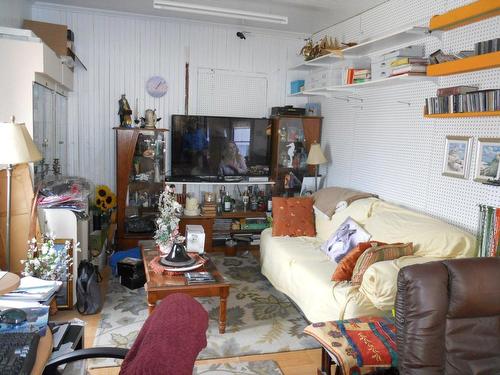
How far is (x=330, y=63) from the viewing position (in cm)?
480

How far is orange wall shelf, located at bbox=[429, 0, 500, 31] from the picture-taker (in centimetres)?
244

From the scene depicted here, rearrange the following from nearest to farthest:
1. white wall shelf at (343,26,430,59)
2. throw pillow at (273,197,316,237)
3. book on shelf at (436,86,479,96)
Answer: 1. book on shelf at (436,86,479,96)
2. white wall shelf at (343,26,430,59)
3. throw pillow at (273,197,316,237)

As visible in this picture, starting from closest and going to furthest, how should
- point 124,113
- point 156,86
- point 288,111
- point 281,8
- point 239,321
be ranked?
point 239,321
point 281,8
point 124,113
point 156,86
point 288,111

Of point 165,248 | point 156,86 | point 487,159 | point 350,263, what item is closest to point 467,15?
point 487,159

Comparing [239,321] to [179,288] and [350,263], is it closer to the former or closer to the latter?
[179,288]

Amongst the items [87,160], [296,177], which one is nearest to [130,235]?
[87,160]

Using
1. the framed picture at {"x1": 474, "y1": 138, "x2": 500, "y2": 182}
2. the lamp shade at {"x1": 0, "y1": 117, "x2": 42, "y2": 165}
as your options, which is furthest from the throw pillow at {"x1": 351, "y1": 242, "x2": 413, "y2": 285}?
the lamp shade at {"x1": 0, "y1": 117, "x2": 42, "y2": 165}

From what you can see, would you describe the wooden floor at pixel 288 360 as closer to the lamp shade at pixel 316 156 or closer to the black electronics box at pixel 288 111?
the lamp shade at pixel 316 156

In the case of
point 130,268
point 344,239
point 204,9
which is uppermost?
point 204,9

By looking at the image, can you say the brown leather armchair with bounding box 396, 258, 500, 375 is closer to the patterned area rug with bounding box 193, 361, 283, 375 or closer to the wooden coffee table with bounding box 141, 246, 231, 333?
the patterned area rug with bounding box 193, 361, 283, 375

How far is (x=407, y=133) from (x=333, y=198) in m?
0.95

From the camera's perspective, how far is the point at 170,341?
0.99 metres

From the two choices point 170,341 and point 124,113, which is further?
point 124,113

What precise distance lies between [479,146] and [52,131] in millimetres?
3554
